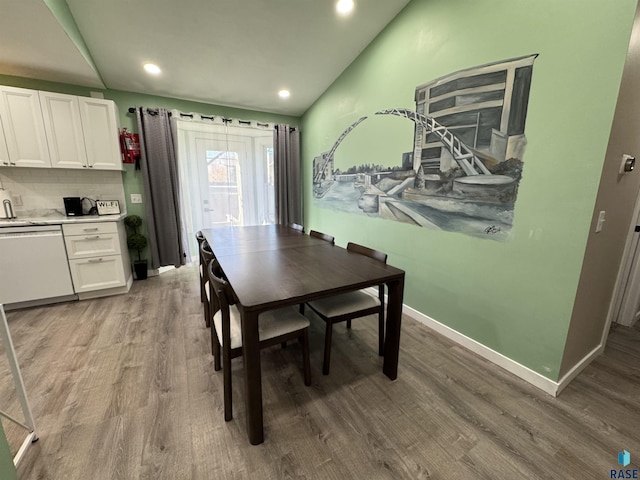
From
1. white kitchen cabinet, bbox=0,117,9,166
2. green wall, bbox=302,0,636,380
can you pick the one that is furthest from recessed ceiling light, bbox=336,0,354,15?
white kitchen cabinet, bbox=0,117,9,166

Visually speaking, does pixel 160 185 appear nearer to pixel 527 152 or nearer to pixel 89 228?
pixel 89 228

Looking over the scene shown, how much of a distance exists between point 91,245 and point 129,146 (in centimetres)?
136

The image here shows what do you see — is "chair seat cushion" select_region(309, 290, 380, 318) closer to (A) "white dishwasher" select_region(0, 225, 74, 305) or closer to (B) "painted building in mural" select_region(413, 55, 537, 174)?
(B) "painted building in mural" select_region(413, 55, 537, 174)

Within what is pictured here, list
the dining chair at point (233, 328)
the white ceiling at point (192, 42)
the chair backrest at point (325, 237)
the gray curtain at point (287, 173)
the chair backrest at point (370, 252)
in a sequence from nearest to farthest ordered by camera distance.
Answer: the dining chair at point (233, 328) < the chair backrest at point (370, 252) < the white ceiling at point (192, 42) < the chair backrest at point (325, 237) < the gray curtain at point (287, 173)

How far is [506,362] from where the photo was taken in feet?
5.89

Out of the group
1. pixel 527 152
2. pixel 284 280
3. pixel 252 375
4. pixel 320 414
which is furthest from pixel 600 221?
pixel 252 375

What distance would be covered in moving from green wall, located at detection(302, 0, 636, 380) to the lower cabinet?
3.17m

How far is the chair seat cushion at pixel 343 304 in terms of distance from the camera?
1.68m

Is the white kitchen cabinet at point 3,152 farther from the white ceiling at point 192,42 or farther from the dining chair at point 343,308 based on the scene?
the dining chair at point 343,308

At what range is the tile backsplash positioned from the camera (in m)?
2.86

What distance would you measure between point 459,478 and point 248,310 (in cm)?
120

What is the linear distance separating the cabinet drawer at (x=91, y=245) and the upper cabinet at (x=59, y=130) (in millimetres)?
845

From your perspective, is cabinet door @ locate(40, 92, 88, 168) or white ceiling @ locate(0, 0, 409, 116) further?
cabinet door @ locate(40, 92, 88, 168)

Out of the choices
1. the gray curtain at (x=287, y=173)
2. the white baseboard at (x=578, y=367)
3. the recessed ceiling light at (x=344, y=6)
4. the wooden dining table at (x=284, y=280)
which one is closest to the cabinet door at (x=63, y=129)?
the wooden dining table at (x=284, y=280)
